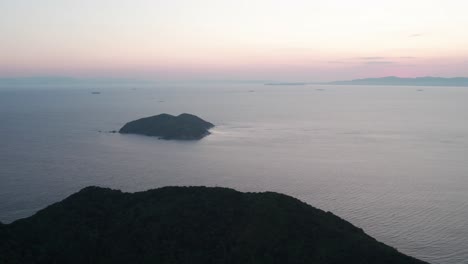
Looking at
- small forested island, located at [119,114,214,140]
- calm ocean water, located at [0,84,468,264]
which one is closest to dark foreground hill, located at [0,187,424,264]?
calm ocean water, located at [0,84,468,264]

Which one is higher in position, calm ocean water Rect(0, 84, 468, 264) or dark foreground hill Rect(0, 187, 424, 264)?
dark foreground hill Rect(0, 187, 424, 264)

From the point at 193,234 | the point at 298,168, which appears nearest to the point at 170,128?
the point at 298,168

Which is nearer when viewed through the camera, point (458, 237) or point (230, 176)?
point (458, 237)

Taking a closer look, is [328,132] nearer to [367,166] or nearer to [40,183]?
[367,166]

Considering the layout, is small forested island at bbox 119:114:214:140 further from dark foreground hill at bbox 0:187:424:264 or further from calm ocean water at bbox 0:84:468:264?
dark foreground hill at bbox 0:187:424:264

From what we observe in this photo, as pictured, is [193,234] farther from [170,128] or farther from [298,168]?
[170,128]

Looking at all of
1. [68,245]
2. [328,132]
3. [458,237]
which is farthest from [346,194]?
[328,132]
